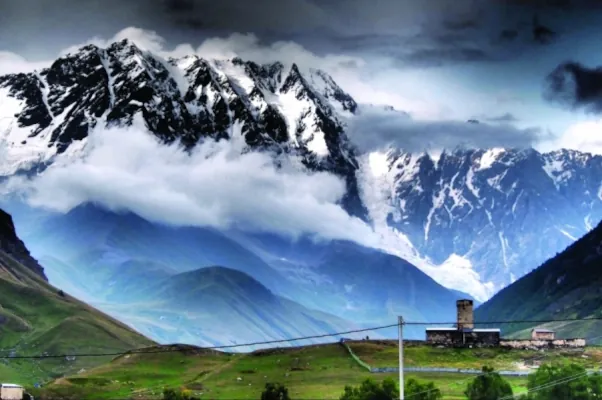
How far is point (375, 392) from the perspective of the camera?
18612 cm

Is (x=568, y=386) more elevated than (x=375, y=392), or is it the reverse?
(x=568, y=386)

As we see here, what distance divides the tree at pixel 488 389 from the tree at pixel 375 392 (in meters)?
14.7

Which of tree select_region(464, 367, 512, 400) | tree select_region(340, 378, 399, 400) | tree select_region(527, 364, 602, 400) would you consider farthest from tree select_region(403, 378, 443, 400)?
tree select_region(527, 364, 602, 400)

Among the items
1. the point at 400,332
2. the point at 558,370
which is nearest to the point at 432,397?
the point at 558,370

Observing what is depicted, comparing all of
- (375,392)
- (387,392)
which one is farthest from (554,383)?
(375,392)

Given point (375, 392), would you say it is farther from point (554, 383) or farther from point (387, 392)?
point (554, 383)

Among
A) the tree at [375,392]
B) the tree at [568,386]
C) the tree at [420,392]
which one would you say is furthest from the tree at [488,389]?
the tree at [375,392]

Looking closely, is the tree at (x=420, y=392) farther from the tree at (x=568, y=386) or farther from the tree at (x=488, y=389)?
the tree at (x=568, y=386)

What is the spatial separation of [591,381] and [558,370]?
12213mm

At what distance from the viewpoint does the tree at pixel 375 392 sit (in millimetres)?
184375

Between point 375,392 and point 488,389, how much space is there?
2215 centimetres

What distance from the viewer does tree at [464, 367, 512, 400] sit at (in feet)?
626

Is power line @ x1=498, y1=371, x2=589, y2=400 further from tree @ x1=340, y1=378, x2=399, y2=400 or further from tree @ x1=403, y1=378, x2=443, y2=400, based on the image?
tree @ x1=340, y1=378, x2=399, y2=400

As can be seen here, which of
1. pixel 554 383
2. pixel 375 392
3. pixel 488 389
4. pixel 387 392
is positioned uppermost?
pixel 554 383
